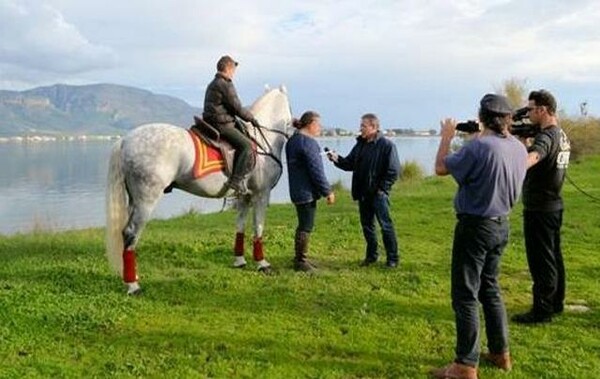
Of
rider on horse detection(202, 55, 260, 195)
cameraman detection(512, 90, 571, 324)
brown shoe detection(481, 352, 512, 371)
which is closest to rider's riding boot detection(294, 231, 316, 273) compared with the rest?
rider on horse detection(202, 55, 260, 195)

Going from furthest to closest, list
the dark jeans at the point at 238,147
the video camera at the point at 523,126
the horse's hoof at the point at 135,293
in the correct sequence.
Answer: the dark jeans at the point at 238,147
the horse's hoof at the point at 135,293
the video camera at the point at 523,126

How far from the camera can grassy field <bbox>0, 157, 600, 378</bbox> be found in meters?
5.22

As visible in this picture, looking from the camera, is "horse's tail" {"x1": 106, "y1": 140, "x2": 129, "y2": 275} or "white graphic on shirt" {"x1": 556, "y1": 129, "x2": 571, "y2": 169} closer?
"white graphic on shirt" {"x1": 556, "y1": 129, "x2": 571, "y2": 169}

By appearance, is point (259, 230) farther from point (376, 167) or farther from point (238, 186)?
point (376, 167)

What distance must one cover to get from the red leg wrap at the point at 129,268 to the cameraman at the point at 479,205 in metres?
3.95

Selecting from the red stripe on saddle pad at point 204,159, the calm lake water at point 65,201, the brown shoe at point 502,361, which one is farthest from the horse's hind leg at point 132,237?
the calm lake water at point 65,201

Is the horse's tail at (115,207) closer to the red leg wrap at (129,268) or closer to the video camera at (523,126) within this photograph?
the red leg wrap at (129,268)

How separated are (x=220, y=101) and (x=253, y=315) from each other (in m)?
2.86

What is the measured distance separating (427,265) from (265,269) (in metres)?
2.53

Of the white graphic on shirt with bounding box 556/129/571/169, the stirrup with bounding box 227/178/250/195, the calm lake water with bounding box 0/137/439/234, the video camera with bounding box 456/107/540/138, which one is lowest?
the calm lake water with bounding box 0/137/439/234

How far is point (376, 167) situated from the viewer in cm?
870

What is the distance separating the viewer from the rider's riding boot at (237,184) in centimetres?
798

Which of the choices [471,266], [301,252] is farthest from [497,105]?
[301,252]

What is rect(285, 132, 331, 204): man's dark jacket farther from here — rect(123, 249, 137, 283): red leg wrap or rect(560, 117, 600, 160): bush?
rect(560, 117, 600, 160): bush
